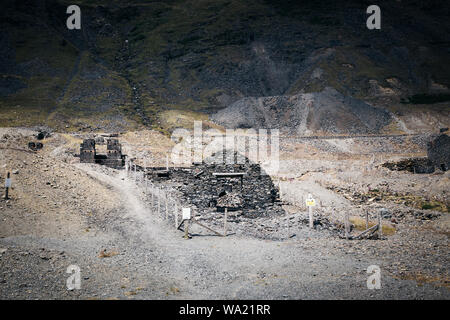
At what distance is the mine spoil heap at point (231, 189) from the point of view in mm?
27719

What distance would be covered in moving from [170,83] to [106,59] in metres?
29.0

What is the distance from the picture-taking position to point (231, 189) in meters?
28.0

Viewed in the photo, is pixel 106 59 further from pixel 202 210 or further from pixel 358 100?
pixel 202 210

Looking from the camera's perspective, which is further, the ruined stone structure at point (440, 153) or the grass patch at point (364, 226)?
the ruined stone structure at point (440, 153)

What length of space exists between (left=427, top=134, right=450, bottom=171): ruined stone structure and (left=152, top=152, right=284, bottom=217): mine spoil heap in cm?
3480

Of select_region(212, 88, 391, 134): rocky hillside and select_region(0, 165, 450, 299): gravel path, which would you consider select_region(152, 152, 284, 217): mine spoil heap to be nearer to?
select_region(0, 165, 450, 299): gravel path

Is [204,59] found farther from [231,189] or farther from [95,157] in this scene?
[231,189]

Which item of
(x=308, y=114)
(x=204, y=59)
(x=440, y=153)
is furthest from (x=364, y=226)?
(x=204, y=59)

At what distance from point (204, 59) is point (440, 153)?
83.5 metres

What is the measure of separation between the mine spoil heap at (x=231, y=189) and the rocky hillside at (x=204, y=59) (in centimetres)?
5843

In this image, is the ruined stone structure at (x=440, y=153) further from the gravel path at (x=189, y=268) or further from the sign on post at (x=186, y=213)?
the sign on post at (x=186, y=213)

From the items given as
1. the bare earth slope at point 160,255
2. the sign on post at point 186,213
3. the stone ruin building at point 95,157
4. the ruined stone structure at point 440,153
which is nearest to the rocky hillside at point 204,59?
the ruined stone structure at point 440,153

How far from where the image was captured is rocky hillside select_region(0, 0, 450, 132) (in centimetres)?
9638
